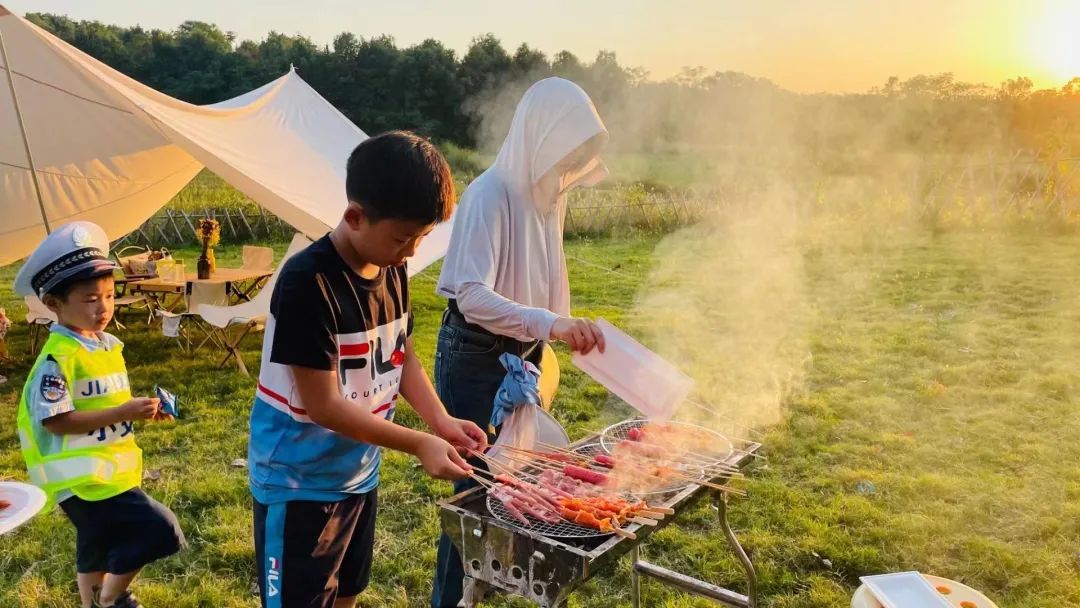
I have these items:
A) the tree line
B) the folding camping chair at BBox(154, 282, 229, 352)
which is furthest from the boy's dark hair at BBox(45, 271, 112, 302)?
the folding camping chair at BBox(154, 282, 229, 352)

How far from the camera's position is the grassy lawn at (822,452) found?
3426 mm

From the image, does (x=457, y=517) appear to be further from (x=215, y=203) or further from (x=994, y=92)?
(x=215, y=203)

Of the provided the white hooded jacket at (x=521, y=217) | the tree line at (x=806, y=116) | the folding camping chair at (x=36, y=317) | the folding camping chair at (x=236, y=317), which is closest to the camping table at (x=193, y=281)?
the folding camping chair at (x=236, y=317)

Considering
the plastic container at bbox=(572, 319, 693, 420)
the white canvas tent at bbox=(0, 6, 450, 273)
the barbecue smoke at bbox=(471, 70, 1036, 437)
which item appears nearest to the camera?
the plastic container at bbox=(572, 319, 693, 420)

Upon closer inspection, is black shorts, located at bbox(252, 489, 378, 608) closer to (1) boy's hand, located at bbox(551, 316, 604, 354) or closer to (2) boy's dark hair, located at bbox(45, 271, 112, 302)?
(1) boy's hand, located at bbox(551, 316, 604, 354)

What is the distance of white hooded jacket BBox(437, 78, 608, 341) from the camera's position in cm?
240

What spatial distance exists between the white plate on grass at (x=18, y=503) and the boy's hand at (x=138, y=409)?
1.38 feet

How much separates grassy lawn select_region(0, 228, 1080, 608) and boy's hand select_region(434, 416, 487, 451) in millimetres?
1372

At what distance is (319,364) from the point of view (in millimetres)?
1722

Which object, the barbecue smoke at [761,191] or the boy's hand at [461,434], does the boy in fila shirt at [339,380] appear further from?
the barbecue smoke at [761,191]

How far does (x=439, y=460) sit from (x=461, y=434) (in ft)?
1.18

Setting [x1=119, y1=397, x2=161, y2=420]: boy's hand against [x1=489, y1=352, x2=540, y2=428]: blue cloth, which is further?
[x1=119, y1=397, x2=161, y2=420]: boy's hand

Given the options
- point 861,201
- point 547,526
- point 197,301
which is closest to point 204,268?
point 197,301

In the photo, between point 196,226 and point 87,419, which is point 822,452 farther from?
point 196,226
